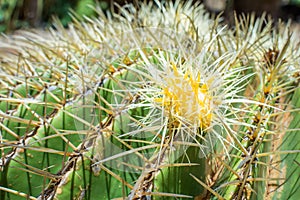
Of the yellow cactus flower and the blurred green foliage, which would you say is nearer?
the yellow cactus flower

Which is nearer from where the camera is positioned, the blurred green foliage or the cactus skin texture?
the cactus skin texture

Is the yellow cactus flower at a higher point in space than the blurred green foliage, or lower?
lower

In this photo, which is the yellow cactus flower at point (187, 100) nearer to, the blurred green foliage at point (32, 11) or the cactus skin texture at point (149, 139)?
the cactus skin texture at point (149, 139)

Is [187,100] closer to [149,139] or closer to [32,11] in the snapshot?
[149,139]

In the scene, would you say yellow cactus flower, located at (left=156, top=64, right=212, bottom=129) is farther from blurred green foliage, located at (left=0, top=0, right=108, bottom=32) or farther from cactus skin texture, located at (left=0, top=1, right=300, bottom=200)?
blurred green foliage, located at (left=0, top=0, right=108, bottom=32)

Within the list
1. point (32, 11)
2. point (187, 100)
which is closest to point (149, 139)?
point (187, 100)

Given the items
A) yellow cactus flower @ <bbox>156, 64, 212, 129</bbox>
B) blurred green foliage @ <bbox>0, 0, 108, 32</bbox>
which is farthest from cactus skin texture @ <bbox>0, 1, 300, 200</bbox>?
blurred green foliage @ <bbox>0, 0, 108, 32</bbox>

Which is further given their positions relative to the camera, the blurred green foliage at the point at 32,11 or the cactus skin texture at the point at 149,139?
the blurred green foliage at the point at 32,11

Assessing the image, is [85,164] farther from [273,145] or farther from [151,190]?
[273,145]

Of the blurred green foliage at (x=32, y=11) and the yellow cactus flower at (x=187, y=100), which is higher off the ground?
the blurred green foliage at (x=32, y=11)

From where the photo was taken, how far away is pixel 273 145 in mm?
896

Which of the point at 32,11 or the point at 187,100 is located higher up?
the point at 32,11

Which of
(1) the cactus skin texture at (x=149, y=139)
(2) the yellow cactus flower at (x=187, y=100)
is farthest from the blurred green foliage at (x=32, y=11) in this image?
(2) the yellow cactus flower at (x=187, y=100)

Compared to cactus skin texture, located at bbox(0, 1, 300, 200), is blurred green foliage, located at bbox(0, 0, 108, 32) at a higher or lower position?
higher
